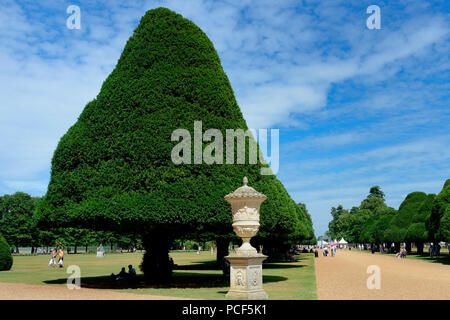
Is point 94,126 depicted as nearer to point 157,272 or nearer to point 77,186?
point 77,186

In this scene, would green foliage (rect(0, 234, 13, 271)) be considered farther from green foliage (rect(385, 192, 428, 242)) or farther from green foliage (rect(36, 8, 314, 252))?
green foliage (rect(385, 192, 428, 242))

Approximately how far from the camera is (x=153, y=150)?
1744 centimetres

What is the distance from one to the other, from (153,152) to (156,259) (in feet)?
20.8

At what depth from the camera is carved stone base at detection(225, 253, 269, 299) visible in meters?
13.3

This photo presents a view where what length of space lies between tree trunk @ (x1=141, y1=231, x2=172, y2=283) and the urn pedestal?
765 centimetres

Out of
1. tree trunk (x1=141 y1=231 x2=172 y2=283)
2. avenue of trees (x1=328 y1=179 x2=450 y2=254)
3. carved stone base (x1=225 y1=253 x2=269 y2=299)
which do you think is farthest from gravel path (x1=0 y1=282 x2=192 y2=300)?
avenue of trees (x1=328 y1=179 x2=450 y2=254)

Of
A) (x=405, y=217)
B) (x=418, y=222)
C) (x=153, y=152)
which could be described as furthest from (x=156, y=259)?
(x=405, y=217)

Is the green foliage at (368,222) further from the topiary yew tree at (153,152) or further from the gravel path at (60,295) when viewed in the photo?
the gravel path at (60,295)

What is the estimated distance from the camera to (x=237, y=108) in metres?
20.0

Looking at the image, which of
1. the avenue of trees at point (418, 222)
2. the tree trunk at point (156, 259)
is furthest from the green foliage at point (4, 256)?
the avenue of trees at point (418, 222)

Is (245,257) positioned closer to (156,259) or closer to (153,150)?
(153,150)
